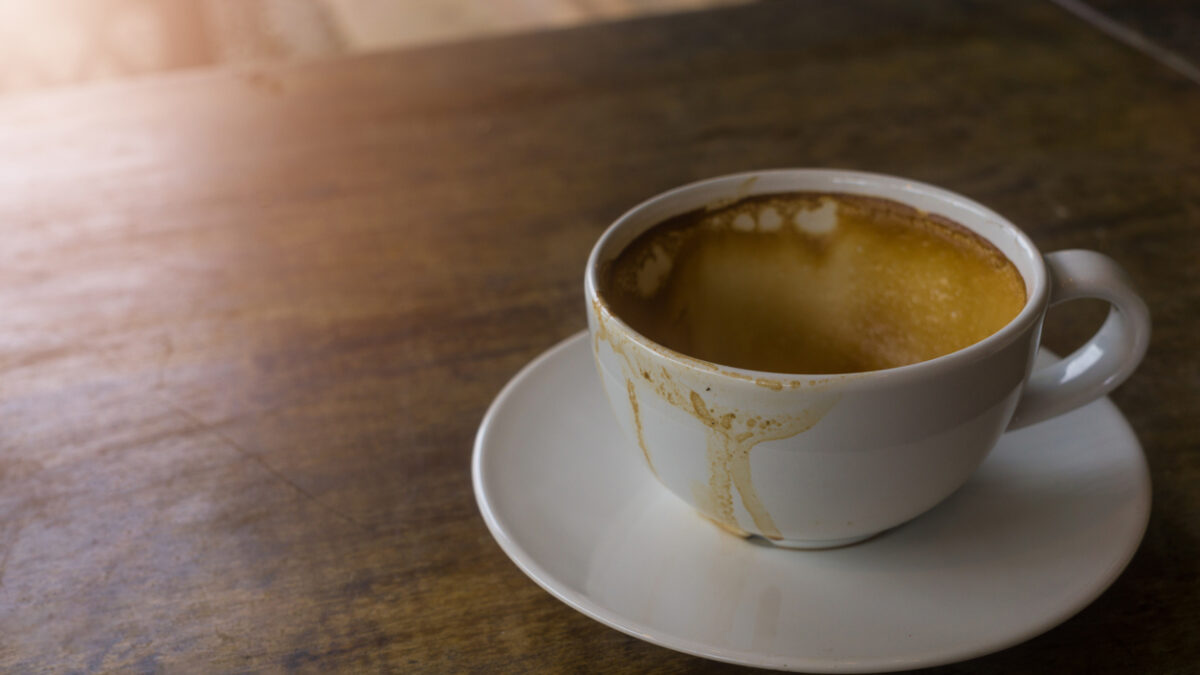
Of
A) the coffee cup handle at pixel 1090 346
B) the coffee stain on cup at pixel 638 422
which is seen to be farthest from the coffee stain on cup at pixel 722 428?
the coffee cup handle at pixel 1090 346

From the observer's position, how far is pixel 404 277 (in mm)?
747

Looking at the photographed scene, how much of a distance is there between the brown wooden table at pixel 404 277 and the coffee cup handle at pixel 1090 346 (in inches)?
3.1

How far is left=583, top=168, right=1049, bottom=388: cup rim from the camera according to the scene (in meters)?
0.37

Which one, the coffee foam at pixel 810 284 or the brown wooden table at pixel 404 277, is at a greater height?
the coffee foam at pixel 810 284

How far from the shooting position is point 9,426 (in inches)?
24.0

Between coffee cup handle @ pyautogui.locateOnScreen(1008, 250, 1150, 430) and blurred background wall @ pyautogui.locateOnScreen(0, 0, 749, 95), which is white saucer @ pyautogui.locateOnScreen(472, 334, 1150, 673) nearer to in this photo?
coffee cup handle @ pyautogui.locateOnScreen(1008, 250, 1150, 430)

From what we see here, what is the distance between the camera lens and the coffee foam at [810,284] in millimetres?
498

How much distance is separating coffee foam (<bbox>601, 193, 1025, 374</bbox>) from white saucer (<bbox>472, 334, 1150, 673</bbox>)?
75 mm

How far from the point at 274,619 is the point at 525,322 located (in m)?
0.29

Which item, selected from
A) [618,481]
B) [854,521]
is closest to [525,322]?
[618,481]

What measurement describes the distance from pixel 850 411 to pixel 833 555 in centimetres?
9

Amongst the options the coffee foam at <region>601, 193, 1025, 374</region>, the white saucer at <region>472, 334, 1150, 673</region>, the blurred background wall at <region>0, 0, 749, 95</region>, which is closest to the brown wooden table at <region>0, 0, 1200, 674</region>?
the white saucer at <region>472, 334, 1150, 673</region>

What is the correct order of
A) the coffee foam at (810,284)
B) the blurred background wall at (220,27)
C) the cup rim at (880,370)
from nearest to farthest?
the cup rim at (880,370)
the coffee foam at (810,284)
the blurred background wall at (220,27)

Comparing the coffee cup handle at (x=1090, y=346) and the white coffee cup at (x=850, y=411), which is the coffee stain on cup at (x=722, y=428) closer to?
the white coffee cup at (x=850, y=411)
